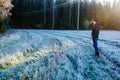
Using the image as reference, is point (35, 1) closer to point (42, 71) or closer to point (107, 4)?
point (107, 4)

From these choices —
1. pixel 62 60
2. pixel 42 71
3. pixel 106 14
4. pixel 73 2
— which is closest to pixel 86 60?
pixel 62 60

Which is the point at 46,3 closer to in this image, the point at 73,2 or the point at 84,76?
the point at 73,2

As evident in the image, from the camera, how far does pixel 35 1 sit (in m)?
91.9

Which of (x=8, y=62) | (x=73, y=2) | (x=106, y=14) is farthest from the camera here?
(x=73, y=2)

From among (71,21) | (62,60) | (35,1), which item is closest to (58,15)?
(71,21)

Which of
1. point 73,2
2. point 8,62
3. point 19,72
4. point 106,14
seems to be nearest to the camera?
point 19,72

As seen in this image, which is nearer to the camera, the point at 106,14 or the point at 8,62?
the point at 8,62

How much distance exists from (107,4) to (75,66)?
271ft

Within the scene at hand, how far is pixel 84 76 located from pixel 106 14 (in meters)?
71.9

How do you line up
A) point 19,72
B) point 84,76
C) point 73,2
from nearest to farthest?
point 84,76 → point 19,72 → point 73,2

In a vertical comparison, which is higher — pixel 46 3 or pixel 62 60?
pixel 46 3

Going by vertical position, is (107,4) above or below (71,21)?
above

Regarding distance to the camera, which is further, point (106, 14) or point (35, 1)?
point (35, 1)

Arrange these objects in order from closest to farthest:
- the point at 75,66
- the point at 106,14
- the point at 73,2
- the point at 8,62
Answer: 1. the point at 75,66
2. the point at 8,62
3. the point at 106,14
4. the point at 73,2
